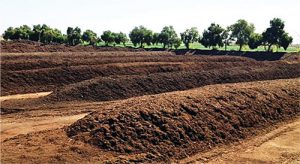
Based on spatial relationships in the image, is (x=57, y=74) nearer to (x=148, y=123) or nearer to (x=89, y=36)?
(x=148, y=123)

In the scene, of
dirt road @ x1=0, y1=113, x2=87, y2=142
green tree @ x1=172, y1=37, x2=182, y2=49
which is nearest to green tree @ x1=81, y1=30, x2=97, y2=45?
green tree @ x1=172, y1=37, x2=182, y2=49

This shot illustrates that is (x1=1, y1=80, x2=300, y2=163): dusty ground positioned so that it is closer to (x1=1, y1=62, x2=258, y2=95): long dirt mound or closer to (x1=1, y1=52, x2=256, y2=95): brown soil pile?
(x1=1, y1=62, x2=258, y2=95): long dirt mound

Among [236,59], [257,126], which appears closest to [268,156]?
[257,126]

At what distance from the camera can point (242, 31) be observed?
274ft

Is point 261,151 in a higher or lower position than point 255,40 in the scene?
lower

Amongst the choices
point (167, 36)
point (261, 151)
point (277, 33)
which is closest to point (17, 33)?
point (167, 36)

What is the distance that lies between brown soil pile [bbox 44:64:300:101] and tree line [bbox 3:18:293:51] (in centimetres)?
3411

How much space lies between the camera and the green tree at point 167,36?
95.7 metres

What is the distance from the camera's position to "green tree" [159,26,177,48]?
9567cm

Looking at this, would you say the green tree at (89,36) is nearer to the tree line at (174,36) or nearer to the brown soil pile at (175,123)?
the tree line at (174,36)

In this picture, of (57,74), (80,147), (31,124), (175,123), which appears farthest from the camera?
(57,74)

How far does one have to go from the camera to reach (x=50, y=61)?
142 ft

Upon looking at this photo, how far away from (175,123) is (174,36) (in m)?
80.3

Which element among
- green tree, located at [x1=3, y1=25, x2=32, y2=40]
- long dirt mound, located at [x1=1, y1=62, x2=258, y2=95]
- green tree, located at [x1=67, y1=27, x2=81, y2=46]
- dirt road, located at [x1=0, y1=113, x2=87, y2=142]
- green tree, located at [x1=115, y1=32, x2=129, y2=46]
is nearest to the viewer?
dirt road, located at [x1=0, y1=113, x2=87, y2=142]
